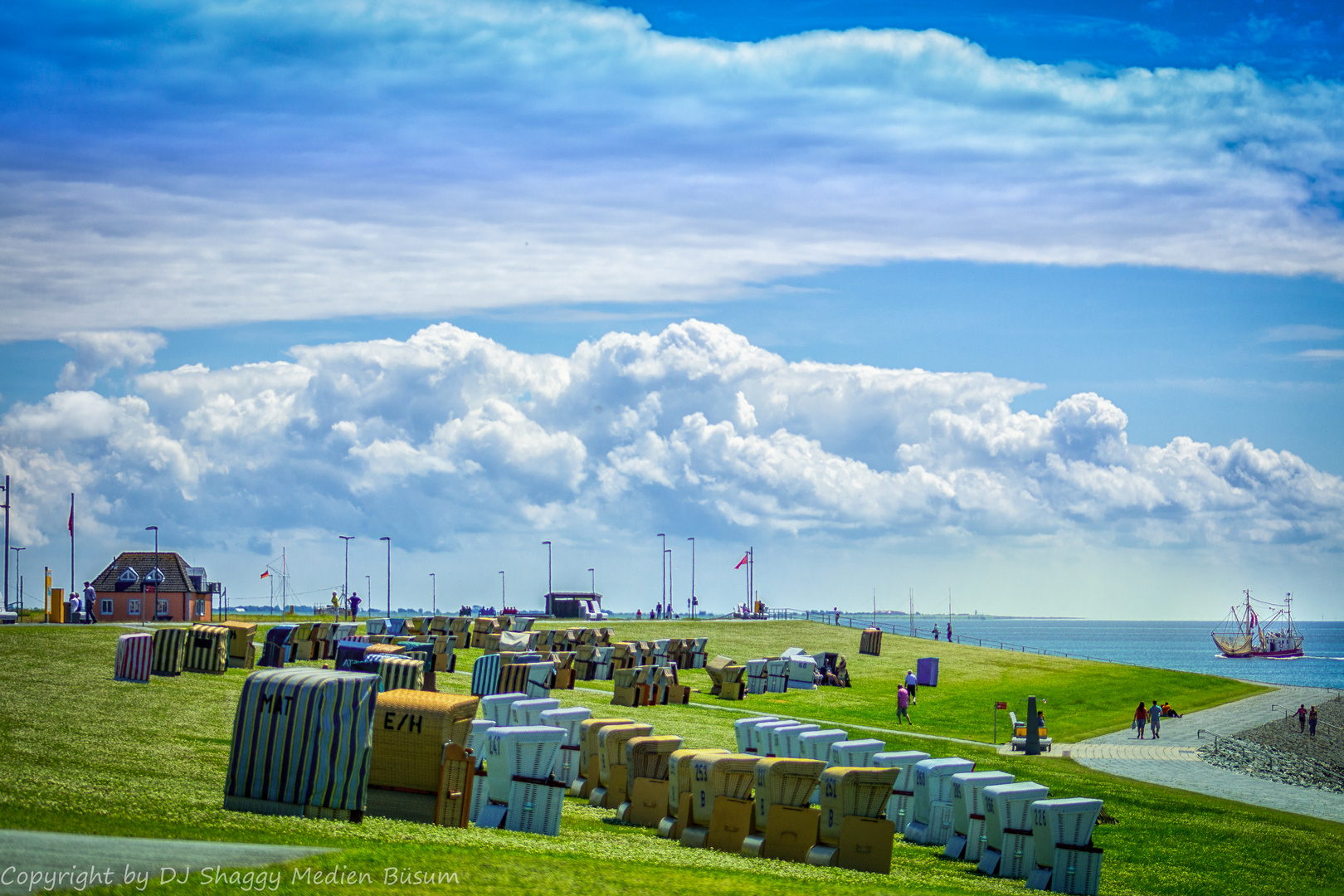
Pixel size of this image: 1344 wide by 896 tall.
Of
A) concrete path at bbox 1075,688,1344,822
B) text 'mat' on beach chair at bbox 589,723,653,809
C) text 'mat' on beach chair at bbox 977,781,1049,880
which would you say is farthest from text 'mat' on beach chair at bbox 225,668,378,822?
concrete path at bbox 1075,688,1344,822

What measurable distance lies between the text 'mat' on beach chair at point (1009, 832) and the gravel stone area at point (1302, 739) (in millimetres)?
44305

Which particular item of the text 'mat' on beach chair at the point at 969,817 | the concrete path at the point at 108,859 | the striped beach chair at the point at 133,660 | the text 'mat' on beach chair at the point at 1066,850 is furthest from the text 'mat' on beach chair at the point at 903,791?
the striped beach chair at the point at 133,660

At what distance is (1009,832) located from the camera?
67.9 feet

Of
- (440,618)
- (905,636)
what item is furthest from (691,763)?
(905,636)

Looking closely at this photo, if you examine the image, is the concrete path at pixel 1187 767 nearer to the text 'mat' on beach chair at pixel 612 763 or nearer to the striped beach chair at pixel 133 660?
the text 'mat' on beach chair at pixel 612 763

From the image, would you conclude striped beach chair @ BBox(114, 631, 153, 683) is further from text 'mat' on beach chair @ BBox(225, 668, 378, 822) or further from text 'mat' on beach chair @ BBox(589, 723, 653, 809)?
text 'mat' on beach chair @ BBox(225, 668, 378, 822)

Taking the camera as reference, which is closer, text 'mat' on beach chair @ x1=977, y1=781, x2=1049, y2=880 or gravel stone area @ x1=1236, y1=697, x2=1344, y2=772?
text 'mat' on beach chair @ x1=977, y1=781, x2=1049, y2=880

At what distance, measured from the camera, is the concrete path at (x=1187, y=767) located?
3844 centimetres

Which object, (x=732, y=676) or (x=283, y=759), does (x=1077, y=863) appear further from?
(x=732, y=676)

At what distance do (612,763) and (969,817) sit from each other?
7.16 m

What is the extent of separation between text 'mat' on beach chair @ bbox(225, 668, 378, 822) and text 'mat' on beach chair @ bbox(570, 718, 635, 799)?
343 inches

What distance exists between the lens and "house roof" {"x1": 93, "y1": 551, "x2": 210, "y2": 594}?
310 ft

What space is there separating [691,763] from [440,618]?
149ft

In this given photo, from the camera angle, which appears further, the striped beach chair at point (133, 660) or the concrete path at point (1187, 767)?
the concrete path at point (1187, 767)
